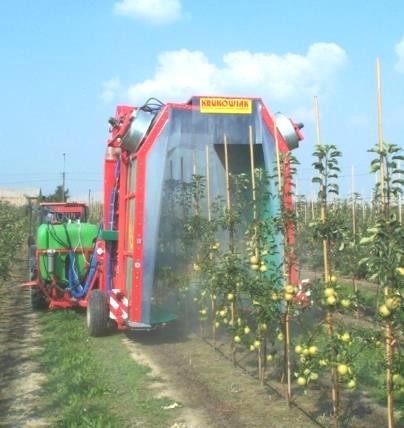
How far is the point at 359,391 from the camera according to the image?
6.11 meters

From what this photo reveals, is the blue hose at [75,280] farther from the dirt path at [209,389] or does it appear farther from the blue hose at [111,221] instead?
the dirt path at [209,389]

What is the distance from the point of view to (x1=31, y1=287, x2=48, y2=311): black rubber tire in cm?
1180

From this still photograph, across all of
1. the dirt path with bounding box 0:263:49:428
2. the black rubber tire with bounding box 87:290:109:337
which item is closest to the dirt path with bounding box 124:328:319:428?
the black rubber tire with bounding box 87:290:109:337

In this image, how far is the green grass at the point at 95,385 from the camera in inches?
217

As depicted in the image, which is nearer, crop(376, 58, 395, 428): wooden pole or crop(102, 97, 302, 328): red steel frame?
crop(376, 58, 395, 428): wooden pole

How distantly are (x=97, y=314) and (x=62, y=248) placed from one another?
2.73m

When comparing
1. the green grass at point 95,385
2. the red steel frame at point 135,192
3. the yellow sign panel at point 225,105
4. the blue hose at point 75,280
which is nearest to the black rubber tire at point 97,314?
the green grass at point 95,385

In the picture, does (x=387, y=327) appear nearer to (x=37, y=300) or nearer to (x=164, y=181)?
(x=164, y=181)

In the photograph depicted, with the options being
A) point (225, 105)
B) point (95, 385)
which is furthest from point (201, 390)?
point (225, 105)

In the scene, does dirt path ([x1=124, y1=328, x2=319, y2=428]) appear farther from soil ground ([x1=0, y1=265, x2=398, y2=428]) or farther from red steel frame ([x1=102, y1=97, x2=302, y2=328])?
red steel frame ([x1=102, y1=97, x2=302, y2=328])

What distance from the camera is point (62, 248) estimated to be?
11.3 metres

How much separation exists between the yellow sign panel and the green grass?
3465 millimetres

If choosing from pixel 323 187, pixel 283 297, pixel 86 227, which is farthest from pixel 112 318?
pixel 323 187

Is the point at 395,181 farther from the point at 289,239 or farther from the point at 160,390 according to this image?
the point at 160,390
